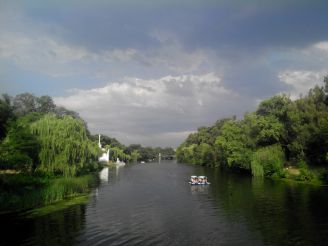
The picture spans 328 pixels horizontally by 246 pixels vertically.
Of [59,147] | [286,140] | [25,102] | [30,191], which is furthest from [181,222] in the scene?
[25,102]

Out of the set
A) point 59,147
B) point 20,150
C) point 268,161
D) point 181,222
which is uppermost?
point 59,147

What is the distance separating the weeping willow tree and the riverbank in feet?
6.26

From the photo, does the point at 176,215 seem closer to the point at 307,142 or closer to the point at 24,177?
the point at 24,177

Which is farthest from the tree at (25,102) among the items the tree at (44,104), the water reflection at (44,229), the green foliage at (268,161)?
the water reflection at (44,229)

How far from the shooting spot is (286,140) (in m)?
73.6

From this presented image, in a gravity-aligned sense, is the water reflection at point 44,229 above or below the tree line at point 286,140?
below

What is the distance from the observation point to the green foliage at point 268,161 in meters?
71.2

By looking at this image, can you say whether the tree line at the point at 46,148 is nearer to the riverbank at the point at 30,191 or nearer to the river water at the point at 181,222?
the riverbank at the point at 30,191

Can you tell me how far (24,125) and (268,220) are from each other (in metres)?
35.6

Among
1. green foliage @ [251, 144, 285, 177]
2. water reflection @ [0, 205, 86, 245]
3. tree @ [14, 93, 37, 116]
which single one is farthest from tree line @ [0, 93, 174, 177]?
tree @ [14, 93, 37, 116]

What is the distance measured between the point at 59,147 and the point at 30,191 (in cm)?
947

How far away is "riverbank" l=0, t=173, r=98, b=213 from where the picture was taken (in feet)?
109

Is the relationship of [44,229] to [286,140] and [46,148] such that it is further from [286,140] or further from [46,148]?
[286,140]

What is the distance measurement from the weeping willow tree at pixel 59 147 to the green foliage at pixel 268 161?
137ft
